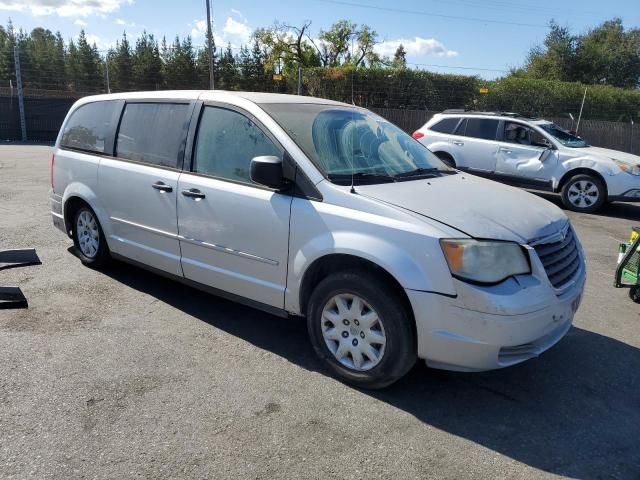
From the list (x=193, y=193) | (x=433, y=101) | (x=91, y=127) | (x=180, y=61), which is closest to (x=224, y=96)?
(x=193, y=193)

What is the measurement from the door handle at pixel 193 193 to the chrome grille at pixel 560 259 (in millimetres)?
2407

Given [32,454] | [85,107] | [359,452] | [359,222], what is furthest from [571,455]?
[85,107]

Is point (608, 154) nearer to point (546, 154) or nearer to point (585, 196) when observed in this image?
point (585, 196)

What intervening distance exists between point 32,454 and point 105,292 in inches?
95.6

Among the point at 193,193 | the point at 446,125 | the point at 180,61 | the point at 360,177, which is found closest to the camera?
the point at 360,177

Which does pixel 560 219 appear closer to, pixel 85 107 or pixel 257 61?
pixel 85 107

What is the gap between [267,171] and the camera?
3.50 meters

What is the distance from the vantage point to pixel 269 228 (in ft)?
12.1

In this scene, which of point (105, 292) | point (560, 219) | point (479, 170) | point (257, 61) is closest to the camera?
point (560, 219)

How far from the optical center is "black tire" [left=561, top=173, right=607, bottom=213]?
32.2ft

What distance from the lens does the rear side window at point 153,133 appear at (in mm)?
4430

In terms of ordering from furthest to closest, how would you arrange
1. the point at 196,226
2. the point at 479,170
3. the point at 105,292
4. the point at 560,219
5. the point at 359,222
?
the point at 479,170
the point at 105,292
the point at 196,226
the point at 560,219
the point at 359,222

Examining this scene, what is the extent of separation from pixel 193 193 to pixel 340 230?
138 centimetres

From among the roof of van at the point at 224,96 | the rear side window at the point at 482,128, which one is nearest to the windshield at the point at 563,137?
the rear side window at the point at 482,128
